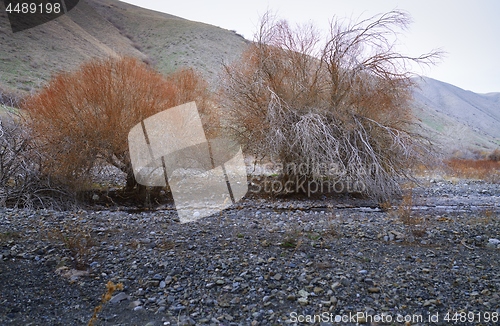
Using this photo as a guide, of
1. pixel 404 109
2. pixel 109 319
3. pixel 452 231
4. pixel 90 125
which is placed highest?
pixel 404 109

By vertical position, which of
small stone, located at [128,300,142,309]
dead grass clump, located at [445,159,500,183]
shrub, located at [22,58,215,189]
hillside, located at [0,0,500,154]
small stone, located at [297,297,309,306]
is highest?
hillside, located at [0,0,500,154]

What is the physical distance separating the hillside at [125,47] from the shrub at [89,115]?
8.05 meters

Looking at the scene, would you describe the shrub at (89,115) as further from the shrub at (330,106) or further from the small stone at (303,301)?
the small stone at (303,301)

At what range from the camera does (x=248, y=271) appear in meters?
3.89

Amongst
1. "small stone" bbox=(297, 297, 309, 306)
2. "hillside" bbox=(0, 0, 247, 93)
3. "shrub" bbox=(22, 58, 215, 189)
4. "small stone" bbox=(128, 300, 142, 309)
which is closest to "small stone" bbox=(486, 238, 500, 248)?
"small stone" bbox=(297, 297, 309, 306)

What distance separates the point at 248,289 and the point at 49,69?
88.2 ft

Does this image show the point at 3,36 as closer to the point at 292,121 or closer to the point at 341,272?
the point at 292,121

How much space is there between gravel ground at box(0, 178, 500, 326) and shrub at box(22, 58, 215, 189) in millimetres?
2037

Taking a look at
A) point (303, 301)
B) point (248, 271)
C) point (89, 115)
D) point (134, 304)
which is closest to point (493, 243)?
point (303, 301)

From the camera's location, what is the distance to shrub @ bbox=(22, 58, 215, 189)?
794 centimetres

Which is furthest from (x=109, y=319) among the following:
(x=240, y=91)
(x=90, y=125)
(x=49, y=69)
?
(x=49, y=69)

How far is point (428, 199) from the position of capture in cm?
984

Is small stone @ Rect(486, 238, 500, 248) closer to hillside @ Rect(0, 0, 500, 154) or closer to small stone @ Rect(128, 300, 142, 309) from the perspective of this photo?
small stone @ Rect(128, 300, 142, 309)

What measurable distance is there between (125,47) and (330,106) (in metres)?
35.6
